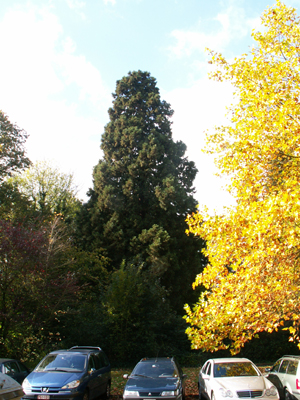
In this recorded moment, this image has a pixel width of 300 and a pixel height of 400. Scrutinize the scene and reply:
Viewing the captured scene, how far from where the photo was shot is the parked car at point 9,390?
794 centimetres

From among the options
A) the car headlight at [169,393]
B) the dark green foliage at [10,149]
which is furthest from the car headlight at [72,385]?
the dark green foliage at [10,149]

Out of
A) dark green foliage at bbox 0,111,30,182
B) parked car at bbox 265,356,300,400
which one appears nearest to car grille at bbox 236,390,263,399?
parked car at bbox 265,356,300,400

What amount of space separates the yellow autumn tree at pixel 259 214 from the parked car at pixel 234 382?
92 cm

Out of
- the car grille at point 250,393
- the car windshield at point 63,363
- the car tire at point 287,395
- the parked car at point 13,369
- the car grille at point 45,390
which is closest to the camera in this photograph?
the car grille at point 250,393

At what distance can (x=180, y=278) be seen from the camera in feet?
79.5

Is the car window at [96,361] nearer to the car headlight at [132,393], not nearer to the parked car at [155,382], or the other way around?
the parked car at [155,382]

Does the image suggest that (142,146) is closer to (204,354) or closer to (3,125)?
(3,125)

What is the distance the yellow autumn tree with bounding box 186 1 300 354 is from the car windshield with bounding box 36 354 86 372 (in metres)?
3.66

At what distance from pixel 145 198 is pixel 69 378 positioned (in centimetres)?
1725

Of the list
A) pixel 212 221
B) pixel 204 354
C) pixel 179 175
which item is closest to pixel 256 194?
pixel 212 221

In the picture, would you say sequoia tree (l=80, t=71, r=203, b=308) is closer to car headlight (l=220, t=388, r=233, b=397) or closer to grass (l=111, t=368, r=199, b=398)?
grass (l=111, t=368, r=199, b=398)

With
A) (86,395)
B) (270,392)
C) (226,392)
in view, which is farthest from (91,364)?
(270,392)

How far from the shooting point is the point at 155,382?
31.4 feet

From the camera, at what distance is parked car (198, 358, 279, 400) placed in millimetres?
8664
